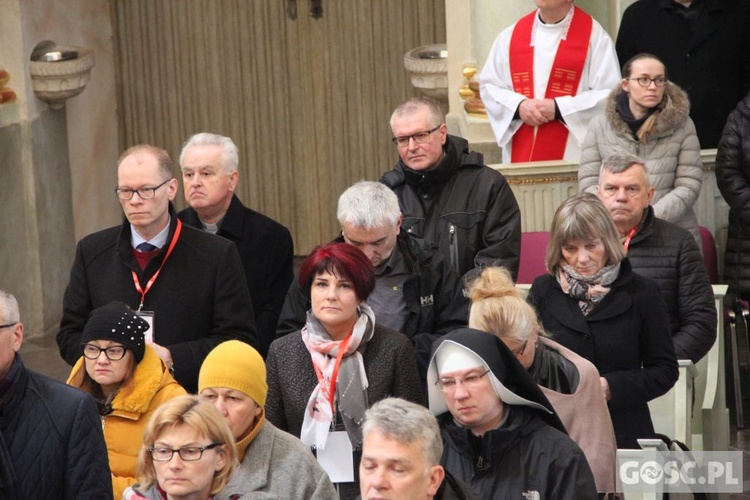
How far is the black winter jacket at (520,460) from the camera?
4.30 metres

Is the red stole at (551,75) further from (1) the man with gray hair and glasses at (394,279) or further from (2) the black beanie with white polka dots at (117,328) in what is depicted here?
(2) the black beanie with white polka dots at (117,328)

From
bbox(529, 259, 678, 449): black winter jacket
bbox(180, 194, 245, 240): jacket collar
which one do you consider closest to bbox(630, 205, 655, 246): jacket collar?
bbox(529, 259, 678, 449): black winter jacket

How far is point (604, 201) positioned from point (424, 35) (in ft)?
18.5

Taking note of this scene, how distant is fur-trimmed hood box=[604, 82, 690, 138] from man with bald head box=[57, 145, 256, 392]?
2.47 metres

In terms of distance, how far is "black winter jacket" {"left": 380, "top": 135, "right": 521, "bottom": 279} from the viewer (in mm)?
6336

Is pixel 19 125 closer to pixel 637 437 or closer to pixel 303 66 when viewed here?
pixel 303 66

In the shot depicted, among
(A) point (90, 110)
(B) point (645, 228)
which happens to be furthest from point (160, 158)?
(A) point (90, 110)

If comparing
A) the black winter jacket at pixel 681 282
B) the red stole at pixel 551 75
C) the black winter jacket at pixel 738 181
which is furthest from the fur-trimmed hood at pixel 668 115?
the black winter jacket at pixel 681 282

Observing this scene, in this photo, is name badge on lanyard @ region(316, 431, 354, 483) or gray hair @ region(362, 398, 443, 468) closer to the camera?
gray hair @ region(362, 398, 443, 468)

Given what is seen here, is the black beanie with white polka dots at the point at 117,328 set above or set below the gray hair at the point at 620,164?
below

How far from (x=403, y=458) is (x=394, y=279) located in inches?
70.5

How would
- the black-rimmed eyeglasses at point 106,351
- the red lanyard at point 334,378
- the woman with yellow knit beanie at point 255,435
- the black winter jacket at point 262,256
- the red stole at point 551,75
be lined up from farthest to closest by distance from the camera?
the red stole at point 551,75 < the black winter jacket at point 262,256 < the red lanyard at point 334,378 < the black-rimmed eyeglasses at point 106,351 < the woman with yellow knit beanie at point 255,435

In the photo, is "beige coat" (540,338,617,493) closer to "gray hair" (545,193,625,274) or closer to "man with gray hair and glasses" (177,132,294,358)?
"gray hair" (545,193,625,274)

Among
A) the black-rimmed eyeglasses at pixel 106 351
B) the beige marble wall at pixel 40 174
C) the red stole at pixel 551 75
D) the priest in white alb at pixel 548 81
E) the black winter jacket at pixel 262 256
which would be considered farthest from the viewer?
the beige marble wall at pixel 40 174
